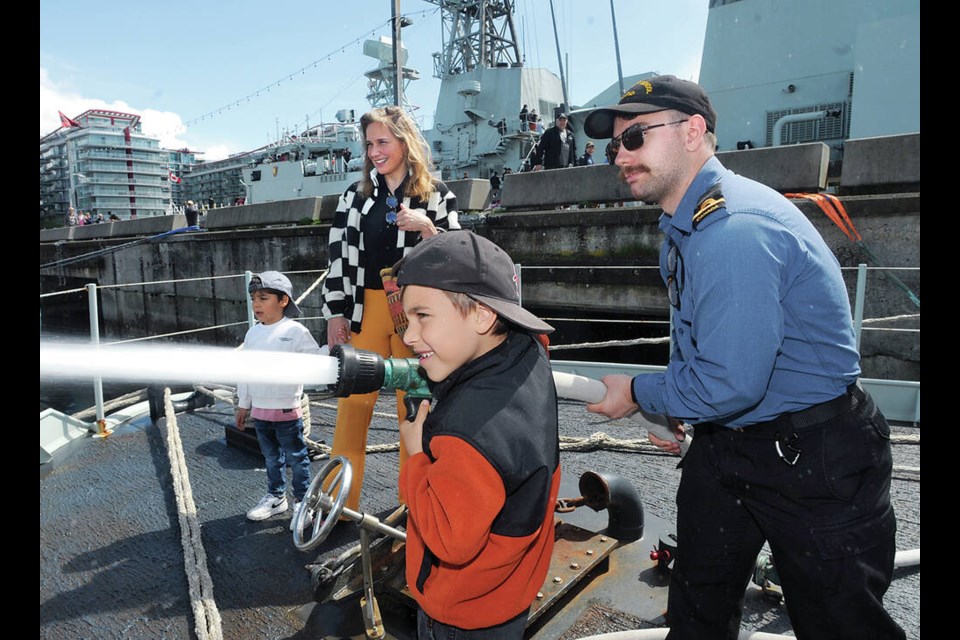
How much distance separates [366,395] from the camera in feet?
10.4

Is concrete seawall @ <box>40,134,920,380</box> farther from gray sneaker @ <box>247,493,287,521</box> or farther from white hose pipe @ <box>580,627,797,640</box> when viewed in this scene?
white hose pipe @ <box>580,627,797,640</box>

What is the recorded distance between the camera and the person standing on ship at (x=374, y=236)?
9.89 ft

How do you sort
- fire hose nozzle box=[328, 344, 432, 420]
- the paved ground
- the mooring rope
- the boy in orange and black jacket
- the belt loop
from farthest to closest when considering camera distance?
the mooring rope < the paved ground < fire hose nozzle box=[328, 344, 432, 420] < the belt loop < the boy in orange and black jacket

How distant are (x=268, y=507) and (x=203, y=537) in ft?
1.24

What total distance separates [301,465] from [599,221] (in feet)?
25.0

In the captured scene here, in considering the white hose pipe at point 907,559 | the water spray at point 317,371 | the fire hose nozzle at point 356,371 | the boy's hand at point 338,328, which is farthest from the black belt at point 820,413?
the boy's hand at point 338,328

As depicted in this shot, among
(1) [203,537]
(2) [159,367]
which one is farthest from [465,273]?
(1) [203,537]

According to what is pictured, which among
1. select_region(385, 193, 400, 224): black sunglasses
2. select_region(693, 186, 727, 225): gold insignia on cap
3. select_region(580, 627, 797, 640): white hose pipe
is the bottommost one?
select_region(580, 627, 797, 640): white hose pipe

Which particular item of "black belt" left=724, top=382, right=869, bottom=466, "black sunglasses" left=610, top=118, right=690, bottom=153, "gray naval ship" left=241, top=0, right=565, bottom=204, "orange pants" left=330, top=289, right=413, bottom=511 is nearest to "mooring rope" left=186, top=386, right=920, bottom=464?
"orange pants" left=330, top=289, right=413, bottom=511

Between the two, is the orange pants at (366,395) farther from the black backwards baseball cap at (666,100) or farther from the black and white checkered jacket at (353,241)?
the black backwards baseball cap at (666,100)

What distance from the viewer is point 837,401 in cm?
163

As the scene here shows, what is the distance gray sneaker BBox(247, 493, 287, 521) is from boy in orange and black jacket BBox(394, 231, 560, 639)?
217cm

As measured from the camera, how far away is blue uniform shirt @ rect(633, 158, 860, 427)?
1.49m
